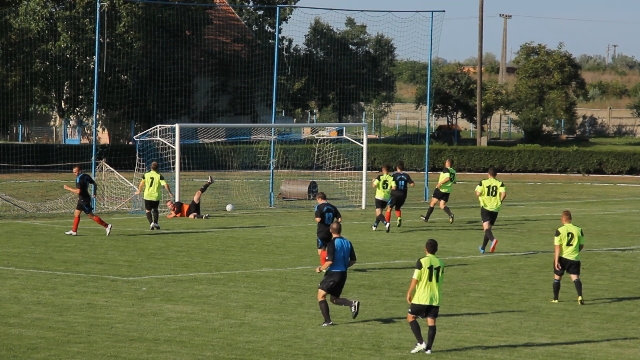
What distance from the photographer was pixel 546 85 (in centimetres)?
7656

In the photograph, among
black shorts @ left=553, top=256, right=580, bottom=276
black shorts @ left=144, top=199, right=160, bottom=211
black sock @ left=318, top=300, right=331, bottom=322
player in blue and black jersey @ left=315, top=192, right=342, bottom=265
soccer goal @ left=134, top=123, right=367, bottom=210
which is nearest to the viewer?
black sock @ left=318, top=300, right=331, bottom=322

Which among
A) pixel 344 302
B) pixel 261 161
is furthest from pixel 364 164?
pixel 344 302

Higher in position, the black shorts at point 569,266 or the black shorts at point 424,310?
the black shorts at point 569,266

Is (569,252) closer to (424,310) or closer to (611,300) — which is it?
(611,300)

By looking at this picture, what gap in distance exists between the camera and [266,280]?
19031 millimetres

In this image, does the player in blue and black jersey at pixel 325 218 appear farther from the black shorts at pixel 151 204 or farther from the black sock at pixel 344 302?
the black shorts at pixel 151 204

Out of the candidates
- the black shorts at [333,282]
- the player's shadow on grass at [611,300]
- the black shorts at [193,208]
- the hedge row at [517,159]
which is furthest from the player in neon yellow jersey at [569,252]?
the hedge row at [517,159]

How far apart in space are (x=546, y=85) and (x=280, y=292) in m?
62.7

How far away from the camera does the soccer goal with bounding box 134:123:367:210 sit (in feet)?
113

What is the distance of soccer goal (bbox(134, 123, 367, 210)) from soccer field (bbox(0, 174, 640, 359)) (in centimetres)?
433

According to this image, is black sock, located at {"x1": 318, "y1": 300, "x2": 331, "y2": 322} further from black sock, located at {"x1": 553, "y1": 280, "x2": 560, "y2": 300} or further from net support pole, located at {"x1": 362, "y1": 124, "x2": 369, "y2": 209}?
net support pole, located at {"x1": 362, "y1": 124, "x2": 369, "y2": 209}

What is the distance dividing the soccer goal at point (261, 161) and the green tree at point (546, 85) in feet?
110

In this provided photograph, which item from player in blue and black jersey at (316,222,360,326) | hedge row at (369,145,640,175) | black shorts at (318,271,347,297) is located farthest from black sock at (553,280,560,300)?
hedge row at (369,145,640,175)

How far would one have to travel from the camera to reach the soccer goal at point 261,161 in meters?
34.5
